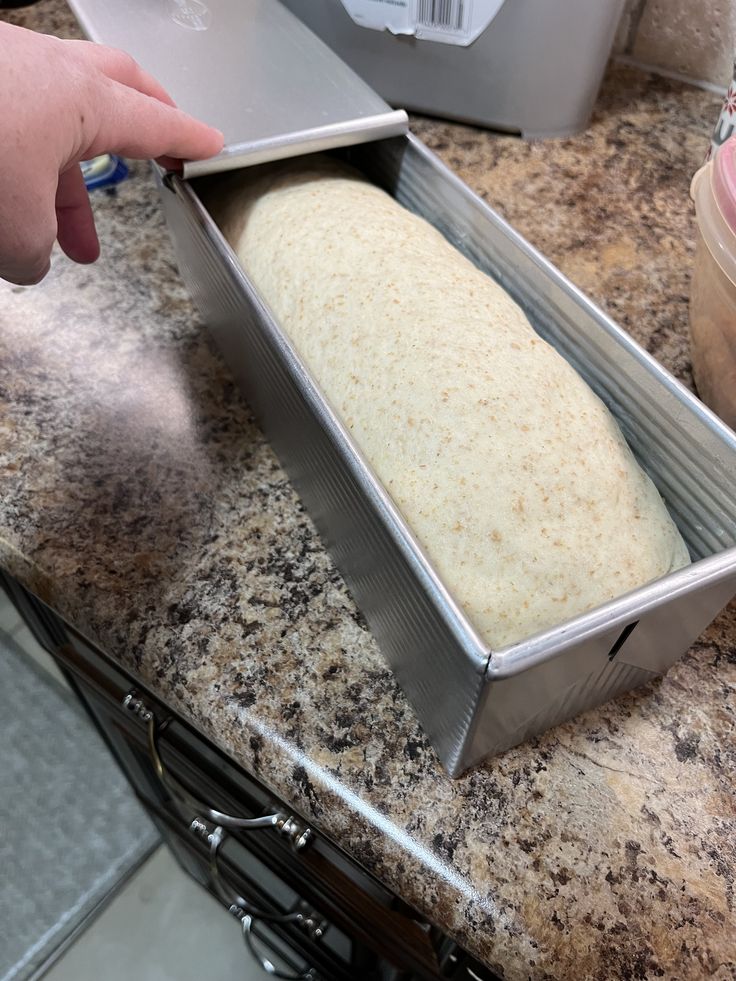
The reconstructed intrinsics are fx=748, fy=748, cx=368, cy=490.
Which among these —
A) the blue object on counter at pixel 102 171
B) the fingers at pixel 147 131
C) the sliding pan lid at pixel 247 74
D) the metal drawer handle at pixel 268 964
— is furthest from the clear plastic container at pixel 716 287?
the metal drawer handle at pixel 268 964

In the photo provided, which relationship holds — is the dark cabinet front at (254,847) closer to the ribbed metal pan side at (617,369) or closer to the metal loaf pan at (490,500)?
the metal loaf pan at (490,500)

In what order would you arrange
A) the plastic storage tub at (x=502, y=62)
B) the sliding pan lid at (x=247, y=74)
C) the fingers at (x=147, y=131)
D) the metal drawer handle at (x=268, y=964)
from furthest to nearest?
1. the metal drawer handle at (x=268, y=964)
2. the plastic storage tub at (x=502, y=62)
3. the sliding pan lid at (x=247, y=74)
4. the fingers at (x=147, y=131)

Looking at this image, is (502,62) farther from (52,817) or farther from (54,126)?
(52,817)

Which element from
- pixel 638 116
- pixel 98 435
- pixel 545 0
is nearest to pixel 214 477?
pixel 98 435

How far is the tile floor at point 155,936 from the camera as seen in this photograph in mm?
1398

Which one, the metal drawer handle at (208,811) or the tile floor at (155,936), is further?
the tile floor at (155,936)

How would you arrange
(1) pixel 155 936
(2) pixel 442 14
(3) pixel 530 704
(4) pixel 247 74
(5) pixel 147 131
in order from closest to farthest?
1. (3) pixel 530 704
2. (5) pixel 147 131
3. (4) pixel 247 74
4. (2) pixel 442 14
5. (1) pixel 155 936

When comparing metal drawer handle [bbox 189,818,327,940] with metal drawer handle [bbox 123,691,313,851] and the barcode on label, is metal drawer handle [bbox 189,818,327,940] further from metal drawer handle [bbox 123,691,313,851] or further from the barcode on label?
the barcode on label

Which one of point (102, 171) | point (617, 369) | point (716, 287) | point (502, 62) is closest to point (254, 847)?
point (617, 369)

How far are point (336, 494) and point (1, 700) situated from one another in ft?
4.05

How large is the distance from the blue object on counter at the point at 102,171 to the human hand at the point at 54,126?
313mm

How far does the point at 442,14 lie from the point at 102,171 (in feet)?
1.40

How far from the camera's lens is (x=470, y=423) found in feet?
1.71

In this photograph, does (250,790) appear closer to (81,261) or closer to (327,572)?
(327,572)
